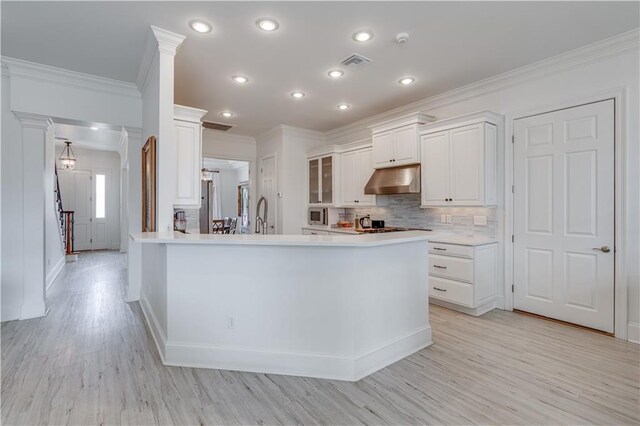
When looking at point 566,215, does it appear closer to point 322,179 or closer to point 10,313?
point 322,179

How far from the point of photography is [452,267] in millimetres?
3791

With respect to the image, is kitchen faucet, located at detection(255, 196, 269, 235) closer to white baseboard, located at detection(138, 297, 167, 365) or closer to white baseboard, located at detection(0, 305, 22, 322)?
white baseboard, located at detection(138, 297, 167, 365)

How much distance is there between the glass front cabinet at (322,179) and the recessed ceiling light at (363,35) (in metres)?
2.88

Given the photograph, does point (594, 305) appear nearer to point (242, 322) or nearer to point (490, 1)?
point (490, 1)

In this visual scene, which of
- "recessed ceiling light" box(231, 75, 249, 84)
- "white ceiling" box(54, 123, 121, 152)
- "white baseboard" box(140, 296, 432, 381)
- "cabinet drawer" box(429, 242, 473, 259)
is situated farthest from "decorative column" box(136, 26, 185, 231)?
"white ceiling" box(54, 123, 121, 152)

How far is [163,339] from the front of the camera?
260cm

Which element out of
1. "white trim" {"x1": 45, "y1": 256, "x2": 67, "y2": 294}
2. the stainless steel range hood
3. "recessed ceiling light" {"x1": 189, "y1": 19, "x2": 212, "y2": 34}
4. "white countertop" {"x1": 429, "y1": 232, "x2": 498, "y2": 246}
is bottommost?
"white trim" {"x1": 45, "y1": 256, "x2": 67, "y2": 294}

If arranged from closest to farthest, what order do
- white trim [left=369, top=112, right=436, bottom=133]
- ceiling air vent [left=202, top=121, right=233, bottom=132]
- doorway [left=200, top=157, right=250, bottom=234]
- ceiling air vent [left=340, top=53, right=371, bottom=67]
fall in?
ceiling air vent [left=340, top=53, right=371, bottom=67] → white trim [left=369, top=112, right=436, bottom=133] → ceiling air vent [left=202, top=121, right=233, bottom=132] → doorway [left=200, top=157, right=250, bottom=234]

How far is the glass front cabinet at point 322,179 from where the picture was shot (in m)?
5.82

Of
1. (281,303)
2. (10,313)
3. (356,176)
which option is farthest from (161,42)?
(356,176)

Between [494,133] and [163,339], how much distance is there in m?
4.14

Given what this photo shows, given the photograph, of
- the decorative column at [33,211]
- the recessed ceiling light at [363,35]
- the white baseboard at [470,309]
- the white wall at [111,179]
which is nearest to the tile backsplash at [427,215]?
the white baseboard at [470,309]

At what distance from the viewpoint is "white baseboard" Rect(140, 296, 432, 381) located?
7.54 feet

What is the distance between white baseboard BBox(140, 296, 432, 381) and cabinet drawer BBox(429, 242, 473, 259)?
158 centimetres
